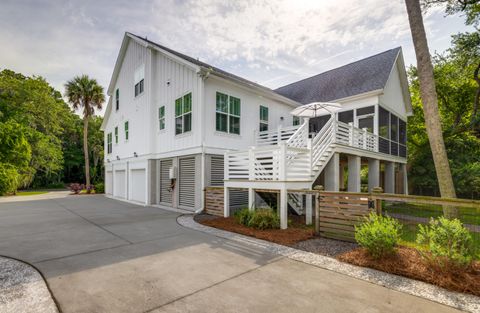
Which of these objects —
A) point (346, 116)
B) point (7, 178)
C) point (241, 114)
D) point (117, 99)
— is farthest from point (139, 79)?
point (7, 178)

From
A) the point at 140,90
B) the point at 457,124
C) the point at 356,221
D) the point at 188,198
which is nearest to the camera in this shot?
the point at 356,221

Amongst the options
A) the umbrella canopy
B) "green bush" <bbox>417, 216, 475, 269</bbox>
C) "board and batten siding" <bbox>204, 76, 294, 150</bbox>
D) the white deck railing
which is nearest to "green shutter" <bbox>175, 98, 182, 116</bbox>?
"board and batten siding" <bbox>204, 76, 294, 150</bbox>

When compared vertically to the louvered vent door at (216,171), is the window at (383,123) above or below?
above

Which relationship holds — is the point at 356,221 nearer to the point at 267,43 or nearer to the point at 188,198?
the point at 188,198

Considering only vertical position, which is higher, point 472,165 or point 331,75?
point 331,75

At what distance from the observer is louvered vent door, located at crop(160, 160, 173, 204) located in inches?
489

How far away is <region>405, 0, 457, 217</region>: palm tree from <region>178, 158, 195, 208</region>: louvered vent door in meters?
8.67

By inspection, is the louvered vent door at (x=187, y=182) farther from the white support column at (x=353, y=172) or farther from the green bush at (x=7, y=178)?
the green bush at (x=7, y=178)

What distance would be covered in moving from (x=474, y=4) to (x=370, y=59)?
506cm

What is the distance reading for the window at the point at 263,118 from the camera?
12.9 metres

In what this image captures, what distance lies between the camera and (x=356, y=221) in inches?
223

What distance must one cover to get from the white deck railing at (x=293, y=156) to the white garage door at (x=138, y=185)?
23.9ft

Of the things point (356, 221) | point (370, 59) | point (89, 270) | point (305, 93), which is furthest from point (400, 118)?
point (89, 270)

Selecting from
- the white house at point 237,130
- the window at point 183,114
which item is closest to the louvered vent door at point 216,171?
the white house at point 237,130
